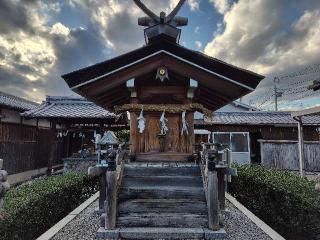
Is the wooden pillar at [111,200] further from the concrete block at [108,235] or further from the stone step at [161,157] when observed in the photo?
the stone step at [161,157]

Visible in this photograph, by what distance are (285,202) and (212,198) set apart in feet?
8.02

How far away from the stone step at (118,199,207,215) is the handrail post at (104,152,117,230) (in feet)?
1.22

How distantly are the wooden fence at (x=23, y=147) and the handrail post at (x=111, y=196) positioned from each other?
10.4 metres

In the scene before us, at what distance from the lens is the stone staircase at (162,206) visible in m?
5.59

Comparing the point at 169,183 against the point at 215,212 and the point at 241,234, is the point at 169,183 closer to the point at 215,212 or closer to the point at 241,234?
the point at 215,212

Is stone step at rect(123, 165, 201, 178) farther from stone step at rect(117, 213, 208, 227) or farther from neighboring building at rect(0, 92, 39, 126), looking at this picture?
neighboring building at rect(0, 92, 39, 126)

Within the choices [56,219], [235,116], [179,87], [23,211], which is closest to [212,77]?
[179,87]

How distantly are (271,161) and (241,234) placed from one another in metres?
14.7

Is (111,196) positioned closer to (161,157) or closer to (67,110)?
(161,157)

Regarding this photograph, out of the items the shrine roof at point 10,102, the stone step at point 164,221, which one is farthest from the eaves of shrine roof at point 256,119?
the stone step at point 164,221

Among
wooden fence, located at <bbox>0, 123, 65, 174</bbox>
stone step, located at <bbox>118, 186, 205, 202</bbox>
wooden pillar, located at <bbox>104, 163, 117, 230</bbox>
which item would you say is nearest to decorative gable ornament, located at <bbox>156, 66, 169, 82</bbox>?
wooden pillar, located at <bbox>104, 163, 117, 230</bbox>

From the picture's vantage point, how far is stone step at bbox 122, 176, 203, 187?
6.85m

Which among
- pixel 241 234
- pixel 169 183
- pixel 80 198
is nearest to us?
pixel 241 234

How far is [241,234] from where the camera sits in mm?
6043
